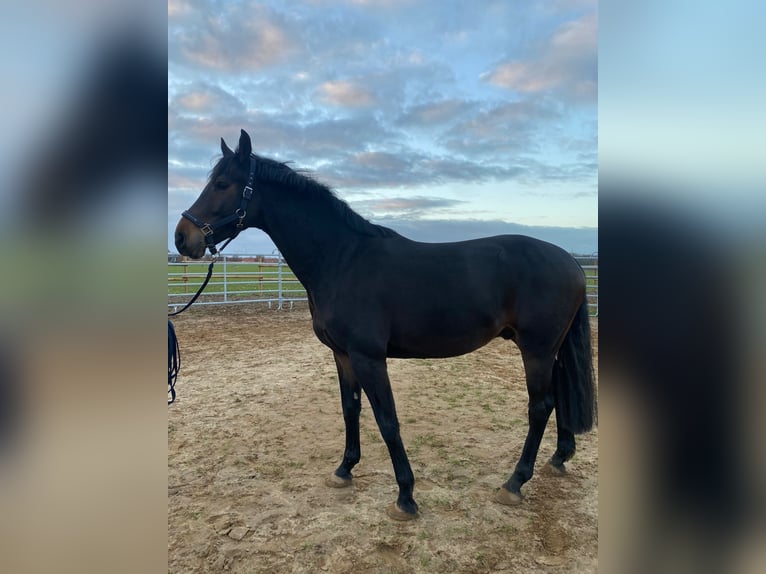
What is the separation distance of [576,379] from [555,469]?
0.72 metres

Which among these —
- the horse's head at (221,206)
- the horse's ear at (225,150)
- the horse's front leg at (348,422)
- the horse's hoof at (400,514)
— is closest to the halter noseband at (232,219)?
the horse's head at (221,206)

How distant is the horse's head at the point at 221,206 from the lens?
2.55 metres

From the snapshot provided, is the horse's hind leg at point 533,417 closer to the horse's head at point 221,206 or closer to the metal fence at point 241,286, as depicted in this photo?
the horse's head at point 221,206

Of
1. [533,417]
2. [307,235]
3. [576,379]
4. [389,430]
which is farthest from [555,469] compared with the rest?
[307,235]

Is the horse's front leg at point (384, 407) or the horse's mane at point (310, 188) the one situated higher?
the horse's mane at point (310, 188)

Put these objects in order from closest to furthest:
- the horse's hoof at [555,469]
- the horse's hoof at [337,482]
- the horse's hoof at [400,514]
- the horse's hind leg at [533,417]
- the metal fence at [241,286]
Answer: the horse's hoof at [400,514], the horse's hind leg at [533,417], the horse's hoof at [337,482], the horse's hoof at [555,469], the metal fence at [241,286]
